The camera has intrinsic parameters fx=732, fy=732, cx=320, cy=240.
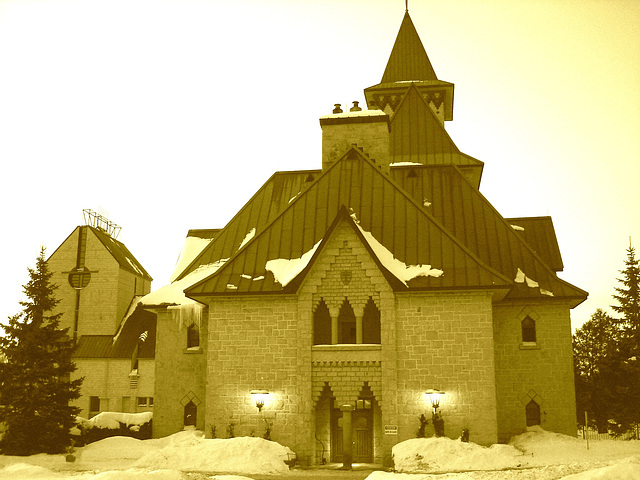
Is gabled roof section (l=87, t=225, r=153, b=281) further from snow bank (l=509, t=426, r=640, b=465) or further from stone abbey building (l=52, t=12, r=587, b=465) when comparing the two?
snow bank (l=509, t=426, r=640, b=465)

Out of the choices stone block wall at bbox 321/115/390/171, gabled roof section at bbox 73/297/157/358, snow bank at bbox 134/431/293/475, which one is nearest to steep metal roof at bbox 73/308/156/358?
gabled roof section at bbox 73/297/157/358

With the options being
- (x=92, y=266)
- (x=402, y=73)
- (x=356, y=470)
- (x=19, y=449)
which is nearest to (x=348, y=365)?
(x=356, y=470)

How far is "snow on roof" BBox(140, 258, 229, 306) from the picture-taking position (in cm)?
3216

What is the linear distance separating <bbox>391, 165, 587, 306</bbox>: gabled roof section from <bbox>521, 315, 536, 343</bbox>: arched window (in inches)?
50.1

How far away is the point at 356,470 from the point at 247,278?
26.8ft

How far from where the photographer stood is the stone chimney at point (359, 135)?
110ft

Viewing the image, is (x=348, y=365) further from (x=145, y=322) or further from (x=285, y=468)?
(x=145, y=322)

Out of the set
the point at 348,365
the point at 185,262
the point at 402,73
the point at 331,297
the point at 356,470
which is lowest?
the point at 356,470

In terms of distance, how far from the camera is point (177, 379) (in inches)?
1264

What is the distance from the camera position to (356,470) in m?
24.8

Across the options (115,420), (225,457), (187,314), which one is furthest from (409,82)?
(225,457)

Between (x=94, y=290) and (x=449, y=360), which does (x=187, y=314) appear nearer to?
(x=449, y=360)

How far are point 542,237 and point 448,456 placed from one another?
50.9ft

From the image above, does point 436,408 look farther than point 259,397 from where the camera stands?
No
